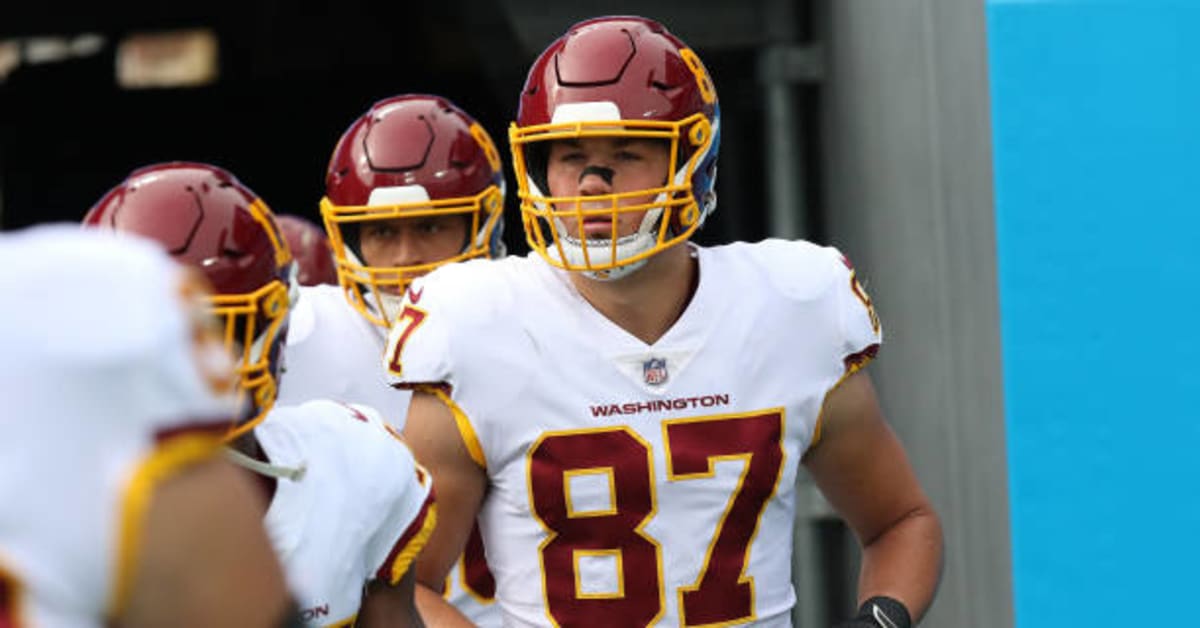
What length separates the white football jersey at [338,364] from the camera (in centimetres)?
366

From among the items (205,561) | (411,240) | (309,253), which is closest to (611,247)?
(411,240)

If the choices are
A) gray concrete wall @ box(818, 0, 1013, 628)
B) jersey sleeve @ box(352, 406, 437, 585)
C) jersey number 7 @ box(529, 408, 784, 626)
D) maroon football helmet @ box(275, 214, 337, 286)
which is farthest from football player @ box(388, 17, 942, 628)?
maroon football helmet @ box(275, 214, 337, 286)

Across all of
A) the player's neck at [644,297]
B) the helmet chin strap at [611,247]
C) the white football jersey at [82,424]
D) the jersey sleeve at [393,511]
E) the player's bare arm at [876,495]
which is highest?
the white football jersey at [82,424]

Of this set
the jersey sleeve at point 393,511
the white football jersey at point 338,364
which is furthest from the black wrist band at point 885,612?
the white football jersey at point 338,364

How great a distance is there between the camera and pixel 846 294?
9.59ft

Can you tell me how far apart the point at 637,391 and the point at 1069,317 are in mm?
933

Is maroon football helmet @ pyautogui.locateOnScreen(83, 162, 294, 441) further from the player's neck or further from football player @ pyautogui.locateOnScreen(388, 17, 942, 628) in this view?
the player's neck

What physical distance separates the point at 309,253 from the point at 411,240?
1244mm

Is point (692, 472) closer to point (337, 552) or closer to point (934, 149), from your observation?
point (337, 552)

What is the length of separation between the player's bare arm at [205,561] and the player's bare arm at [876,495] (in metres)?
1.82

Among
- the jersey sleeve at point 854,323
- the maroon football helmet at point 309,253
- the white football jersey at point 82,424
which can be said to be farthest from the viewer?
the maroon football helmet at point 309,253

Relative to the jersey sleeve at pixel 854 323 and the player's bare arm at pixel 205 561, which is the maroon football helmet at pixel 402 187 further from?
the player's bare arm at pixel 205 561

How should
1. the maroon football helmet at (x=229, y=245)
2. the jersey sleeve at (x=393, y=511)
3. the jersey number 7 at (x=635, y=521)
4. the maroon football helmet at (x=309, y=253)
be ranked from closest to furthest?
1. the maroon football helmet at (x=229, y=245)
2. the jersey sleeve at (x=393, y=511)
3. the jersey number 7 at (x=635, y=521)
4. the maroon football helmet at (x=309, y=253)

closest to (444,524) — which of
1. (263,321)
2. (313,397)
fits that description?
(263,321)
